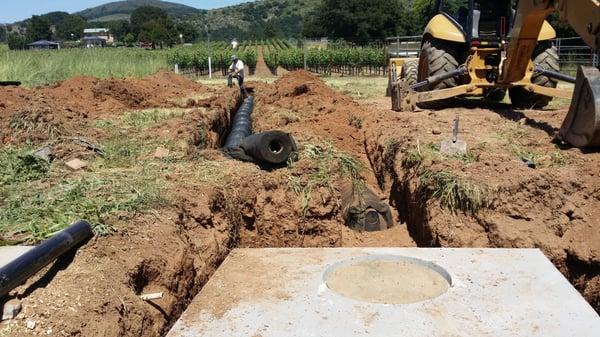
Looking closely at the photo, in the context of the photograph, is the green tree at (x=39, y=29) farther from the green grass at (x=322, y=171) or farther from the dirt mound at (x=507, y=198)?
the dirt mound at (x=507, y=198)

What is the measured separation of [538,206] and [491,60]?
6067 mm

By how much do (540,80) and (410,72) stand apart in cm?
306

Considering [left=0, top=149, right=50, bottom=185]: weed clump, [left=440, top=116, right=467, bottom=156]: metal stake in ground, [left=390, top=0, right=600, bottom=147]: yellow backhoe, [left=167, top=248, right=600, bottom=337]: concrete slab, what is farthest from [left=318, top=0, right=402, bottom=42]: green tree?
[left=167, top=248, right=600, bottom=337]: concrete slab

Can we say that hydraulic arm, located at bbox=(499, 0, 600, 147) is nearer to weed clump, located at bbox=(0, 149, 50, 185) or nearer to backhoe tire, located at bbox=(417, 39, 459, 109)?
backhoe tire, located at bbox=(417, 39, 459, 109)

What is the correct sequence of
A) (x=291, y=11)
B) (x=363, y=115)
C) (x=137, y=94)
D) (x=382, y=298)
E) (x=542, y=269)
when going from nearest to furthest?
(x=382, y=298)
(x=542, y=269)
(x=363, y=115)
(x=137, y=94)
(x=291, y=11)

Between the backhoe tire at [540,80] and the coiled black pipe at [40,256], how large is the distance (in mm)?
9344

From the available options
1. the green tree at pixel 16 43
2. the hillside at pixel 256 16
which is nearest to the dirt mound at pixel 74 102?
the green tree at pixel 16 43

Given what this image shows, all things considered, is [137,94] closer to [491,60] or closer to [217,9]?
[491,60]

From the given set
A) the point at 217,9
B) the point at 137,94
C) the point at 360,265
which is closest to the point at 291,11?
the point at 217,9

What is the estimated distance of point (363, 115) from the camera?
1142 cm

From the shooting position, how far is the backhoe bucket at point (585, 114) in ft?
21.2

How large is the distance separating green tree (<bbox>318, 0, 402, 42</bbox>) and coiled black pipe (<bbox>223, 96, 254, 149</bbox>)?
2191 inches

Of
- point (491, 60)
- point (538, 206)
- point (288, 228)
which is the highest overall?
point (491, 60)

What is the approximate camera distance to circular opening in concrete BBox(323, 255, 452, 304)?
10.9 ft
